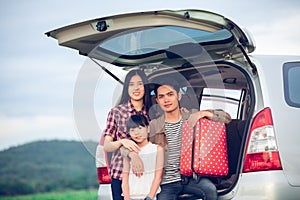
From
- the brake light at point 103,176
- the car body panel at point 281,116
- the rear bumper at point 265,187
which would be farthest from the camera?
the brake light at point 103,176

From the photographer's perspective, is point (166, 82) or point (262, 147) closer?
point (262, 147)

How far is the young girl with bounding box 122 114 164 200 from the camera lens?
17.1ft

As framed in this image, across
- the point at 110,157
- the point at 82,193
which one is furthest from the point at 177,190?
the point at 82,193

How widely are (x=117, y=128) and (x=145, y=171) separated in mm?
425

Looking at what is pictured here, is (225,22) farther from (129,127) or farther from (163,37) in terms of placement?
(129,127)

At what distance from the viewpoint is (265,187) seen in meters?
4.75

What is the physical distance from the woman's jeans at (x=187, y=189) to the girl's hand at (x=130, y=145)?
349 millimetres

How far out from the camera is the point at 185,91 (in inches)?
252

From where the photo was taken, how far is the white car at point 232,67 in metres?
4.80

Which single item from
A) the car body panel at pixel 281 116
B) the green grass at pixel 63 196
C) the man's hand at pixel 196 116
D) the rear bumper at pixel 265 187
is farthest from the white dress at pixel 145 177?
the green grass at pixel 63 196

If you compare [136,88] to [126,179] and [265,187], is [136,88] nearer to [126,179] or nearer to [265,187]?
[126,179]

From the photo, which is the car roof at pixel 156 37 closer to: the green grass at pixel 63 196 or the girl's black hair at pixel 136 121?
the girl's black hair at pixel 136 121

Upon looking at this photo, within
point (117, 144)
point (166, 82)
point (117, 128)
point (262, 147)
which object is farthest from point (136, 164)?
point (166, 82)

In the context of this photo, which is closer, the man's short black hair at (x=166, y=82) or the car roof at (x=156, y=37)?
the car roof at (x=156, y=37)
